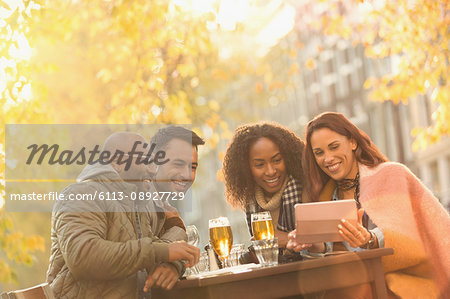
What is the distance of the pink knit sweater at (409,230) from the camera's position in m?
3.57

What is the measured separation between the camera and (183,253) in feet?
9.95

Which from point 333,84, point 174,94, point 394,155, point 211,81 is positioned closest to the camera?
point 174,94

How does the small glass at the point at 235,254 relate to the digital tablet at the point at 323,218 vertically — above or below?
below

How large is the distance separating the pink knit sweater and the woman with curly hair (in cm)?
55

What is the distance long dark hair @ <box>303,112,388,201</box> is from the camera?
13.3 feet

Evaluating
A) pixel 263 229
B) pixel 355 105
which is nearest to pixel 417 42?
pixel 263 229

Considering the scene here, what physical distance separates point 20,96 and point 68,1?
211cm

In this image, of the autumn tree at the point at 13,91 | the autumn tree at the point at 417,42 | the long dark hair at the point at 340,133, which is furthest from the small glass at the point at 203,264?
the autumn tree at the point at 417,42

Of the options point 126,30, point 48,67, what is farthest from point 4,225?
point 126,30

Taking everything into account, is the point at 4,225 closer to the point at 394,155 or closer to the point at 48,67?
the point at 48,67

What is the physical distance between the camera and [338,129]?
406cm

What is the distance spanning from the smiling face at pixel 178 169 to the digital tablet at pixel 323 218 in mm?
1054

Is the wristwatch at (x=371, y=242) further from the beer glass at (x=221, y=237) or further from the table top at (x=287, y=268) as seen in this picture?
the beer glass at (x=221, y=237)

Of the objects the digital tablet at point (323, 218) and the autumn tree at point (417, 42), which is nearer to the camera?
the digital tablet at point (323, 218)
